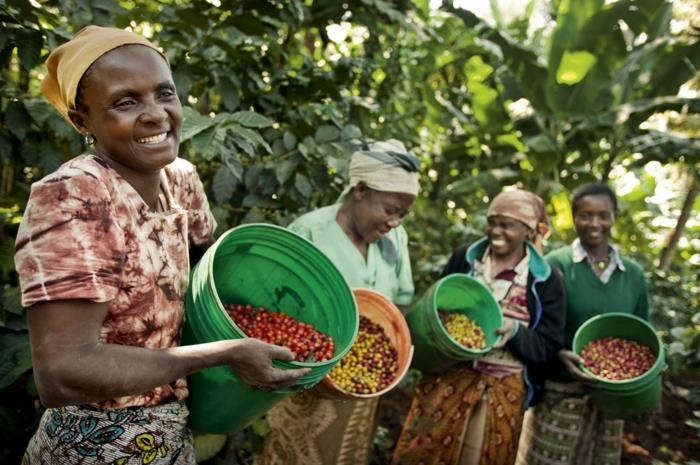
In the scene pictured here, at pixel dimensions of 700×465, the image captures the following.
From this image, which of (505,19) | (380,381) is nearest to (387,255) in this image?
(380,381)

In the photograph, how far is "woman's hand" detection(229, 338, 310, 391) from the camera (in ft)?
4.12

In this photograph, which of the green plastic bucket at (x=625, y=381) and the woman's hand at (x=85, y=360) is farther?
the green plastic bucket at (x=625, y=381)

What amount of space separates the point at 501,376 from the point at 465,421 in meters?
0.27

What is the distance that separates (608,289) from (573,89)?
376 cm

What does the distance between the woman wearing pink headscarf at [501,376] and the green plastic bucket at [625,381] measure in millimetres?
190

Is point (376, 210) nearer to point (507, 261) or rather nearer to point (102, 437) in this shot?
point (507, 261)

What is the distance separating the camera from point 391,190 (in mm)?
2262

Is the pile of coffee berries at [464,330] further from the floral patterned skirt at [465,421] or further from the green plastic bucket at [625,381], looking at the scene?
the green plastic bucket at [625,381]

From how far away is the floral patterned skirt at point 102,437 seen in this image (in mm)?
1242

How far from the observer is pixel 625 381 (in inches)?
94.3

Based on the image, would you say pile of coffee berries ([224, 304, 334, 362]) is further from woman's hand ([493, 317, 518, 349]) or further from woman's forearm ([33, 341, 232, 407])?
woman's hand ([493, 317, 518, 349])

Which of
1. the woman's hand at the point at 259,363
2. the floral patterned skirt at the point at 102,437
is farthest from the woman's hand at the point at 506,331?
the floral patterned skirt at the point at 102,437

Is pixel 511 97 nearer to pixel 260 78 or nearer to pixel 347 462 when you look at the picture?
pixel 260 78

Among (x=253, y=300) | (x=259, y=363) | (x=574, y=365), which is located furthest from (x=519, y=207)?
(x=259, y=363)
